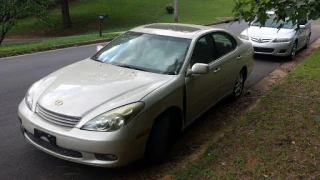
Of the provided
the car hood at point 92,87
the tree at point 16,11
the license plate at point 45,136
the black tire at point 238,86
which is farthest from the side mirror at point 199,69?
the tree at point 16,11

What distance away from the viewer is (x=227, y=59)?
18.5 ft

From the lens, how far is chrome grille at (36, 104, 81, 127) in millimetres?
3488

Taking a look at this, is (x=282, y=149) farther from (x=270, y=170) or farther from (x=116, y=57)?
(x=116, y=57)

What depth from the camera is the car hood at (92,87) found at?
3.62 metres

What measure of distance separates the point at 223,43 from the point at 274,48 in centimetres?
517

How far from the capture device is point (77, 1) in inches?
1587

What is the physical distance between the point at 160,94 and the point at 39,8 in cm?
1839

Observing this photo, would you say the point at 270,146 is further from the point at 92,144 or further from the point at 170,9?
the point at 170,9

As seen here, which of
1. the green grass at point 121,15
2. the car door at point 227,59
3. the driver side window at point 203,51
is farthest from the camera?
the green grass at point 121,15

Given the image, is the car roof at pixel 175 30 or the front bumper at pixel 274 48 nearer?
the car roof at pixel 175 30

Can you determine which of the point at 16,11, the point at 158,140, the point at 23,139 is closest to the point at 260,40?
the point at 158,140

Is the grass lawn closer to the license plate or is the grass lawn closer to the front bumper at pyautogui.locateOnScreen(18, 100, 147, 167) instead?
the front bumper at pyautogui.locateOnScreen(18, 100, 147, 167)

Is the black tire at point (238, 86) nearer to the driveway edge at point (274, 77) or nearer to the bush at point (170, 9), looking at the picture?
the driveway edge at point (274, 77)

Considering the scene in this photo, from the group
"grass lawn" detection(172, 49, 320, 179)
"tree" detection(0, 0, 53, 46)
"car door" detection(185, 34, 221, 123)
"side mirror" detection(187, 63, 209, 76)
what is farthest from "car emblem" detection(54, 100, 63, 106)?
"tree" detection(0, 0, 53, 46)
